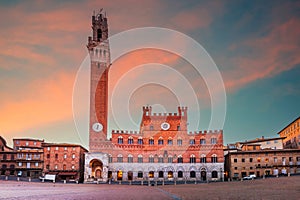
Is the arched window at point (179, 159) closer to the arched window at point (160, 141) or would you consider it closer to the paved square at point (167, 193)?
the arched window at point (160, 141)

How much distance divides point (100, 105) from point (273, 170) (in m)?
39.3

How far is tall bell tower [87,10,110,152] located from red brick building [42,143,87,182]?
15.3 feet

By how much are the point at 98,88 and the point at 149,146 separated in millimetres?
17050

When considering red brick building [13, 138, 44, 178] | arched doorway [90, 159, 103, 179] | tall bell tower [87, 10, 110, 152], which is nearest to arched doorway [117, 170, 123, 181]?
arched doorway [90, 159, 103, 179]

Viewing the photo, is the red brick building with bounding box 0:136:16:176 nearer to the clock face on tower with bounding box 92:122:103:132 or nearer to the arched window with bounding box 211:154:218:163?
the clock face on tower with bounding box 92:122:103:132

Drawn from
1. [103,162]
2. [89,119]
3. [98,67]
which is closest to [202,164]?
[103,162]

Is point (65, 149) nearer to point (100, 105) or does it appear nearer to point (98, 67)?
point (100, 105)

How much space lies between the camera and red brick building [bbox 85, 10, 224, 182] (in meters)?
72.6

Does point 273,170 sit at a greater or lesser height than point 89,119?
lesser

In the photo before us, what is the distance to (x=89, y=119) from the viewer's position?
2901 inches

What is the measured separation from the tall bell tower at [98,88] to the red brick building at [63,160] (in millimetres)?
4666

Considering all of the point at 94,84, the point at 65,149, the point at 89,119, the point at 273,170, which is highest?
the point at 94,84

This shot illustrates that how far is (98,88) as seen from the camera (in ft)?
245

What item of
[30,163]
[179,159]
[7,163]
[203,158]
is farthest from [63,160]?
[203,158]
